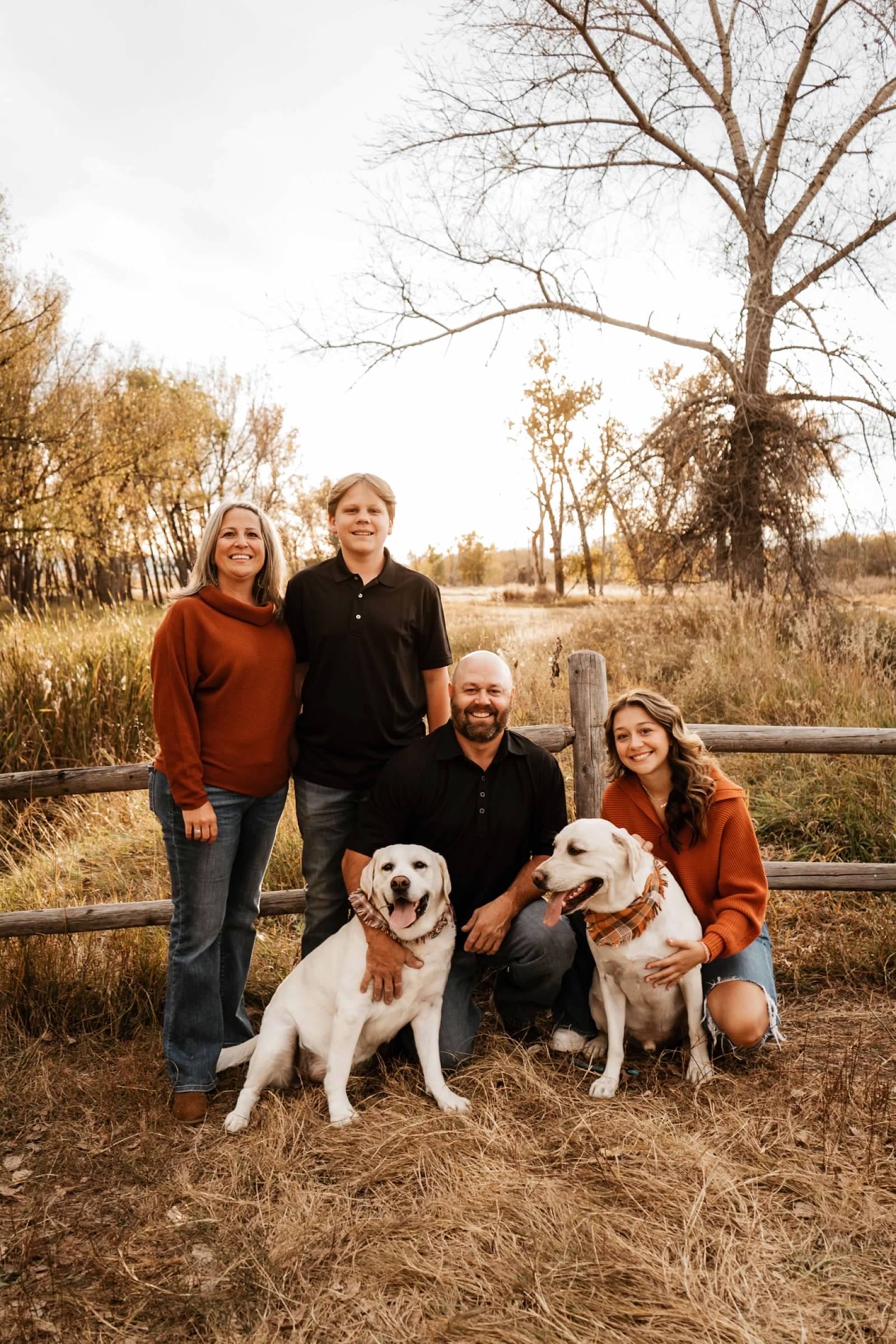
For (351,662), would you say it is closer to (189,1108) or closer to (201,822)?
(201,822)

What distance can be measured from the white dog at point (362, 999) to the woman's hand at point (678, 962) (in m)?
0.74

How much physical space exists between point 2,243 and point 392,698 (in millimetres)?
20843

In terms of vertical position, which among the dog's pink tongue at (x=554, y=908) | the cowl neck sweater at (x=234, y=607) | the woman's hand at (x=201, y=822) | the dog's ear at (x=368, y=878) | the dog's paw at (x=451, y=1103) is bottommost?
the dog's paw at (x=451, y=1103)

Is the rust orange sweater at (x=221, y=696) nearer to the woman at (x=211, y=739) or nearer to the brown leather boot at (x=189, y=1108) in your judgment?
the woman at (x=211, y=739)

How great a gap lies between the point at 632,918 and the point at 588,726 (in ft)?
4.17

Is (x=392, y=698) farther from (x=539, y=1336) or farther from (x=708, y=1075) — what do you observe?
(x=539, y=1336)

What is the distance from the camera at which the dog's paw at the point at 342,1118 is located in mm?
2949

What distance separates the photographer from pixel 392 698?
11.4ft

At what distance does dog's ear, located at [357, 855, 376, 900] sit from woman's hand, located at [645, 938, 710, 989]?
1023mm

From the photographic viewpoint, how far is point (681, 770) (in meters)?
3.32

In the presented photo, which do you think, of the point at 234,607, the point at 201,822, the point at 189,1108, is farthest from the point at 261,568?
the point at 189,1108

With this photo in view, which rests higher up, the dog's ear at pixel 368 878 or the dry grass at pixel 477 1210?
the dog's ear at pixel 368 878

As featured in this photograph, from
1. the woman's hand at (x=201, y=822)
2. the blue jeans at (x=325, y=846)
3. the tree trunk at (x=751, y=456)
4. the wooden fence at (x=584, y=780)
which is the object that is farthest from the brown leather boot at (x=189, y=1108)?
the tree trunk at (x=751, y=456)

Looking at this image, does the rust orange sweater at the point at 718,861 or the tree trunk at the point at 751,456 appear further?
the tree trunk at the point at 751,456
